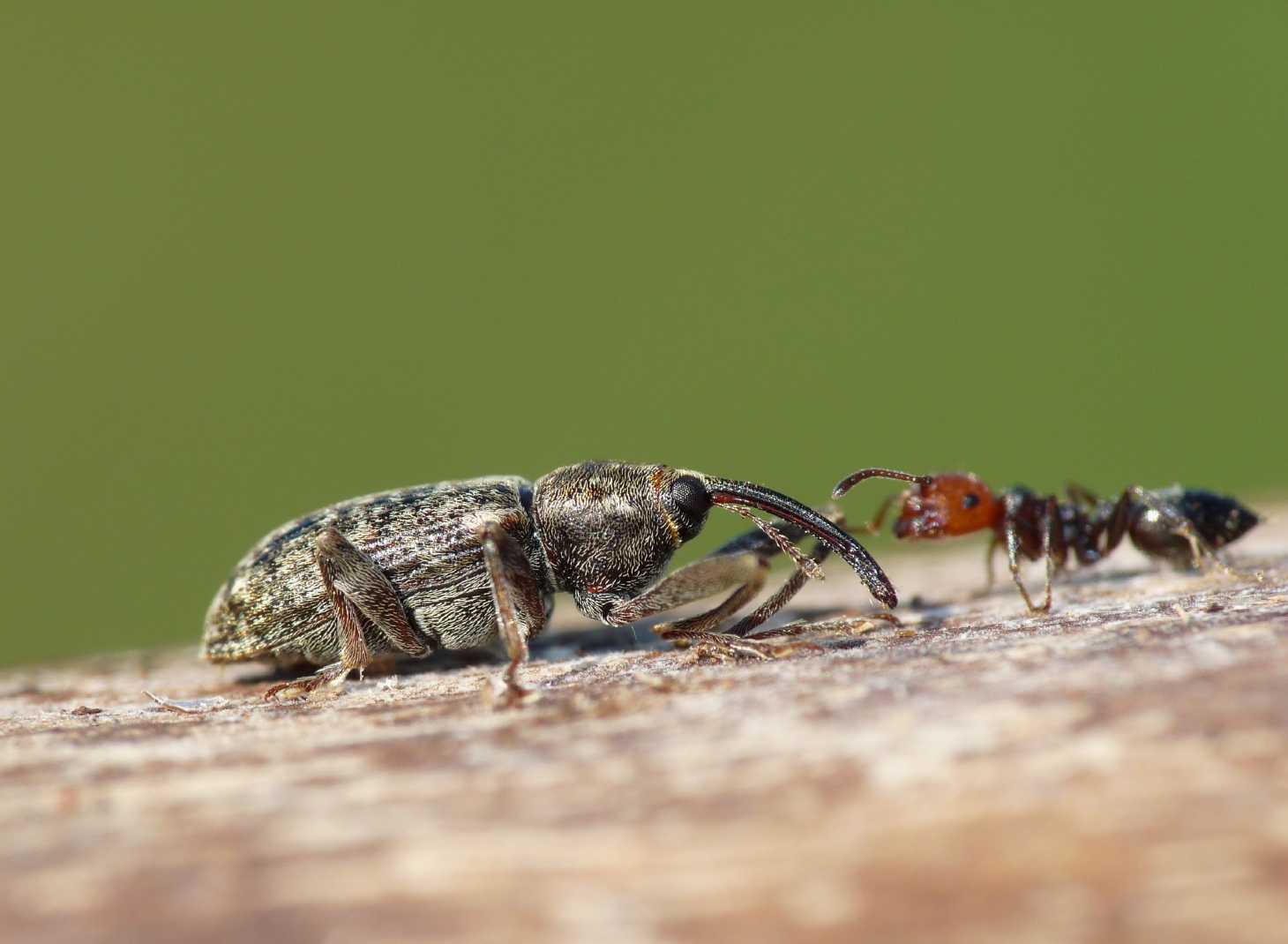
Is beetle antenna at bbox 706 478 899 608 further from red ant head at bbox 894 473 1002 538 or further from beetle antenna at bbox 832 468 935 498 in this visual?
red ant head at bbox 894 473 1002 538

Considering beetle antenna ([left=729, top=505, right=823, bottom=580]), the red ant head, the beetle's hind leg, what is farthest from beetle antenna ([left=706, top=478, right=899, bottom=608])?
the beetle's hind leg

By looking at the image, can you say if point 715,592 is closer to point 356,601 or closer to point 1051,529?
point 356,601

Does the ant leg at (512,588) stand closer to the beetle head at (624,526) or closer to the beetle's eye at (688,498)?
the beetle head at (624,526)

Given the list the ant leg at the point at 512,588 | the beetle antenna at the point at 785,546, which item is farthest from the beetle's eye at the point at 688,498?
the ant leg at the point at 512,588

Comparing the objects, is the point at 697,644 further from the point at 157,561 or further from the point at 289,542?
Answer: the point at 157,561

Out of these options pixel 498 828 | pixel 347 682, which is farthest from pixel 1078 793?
pixel 347 682

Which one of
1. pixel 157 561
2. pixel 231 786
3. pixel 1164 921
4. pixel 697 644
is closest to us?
pixel 1164 921
